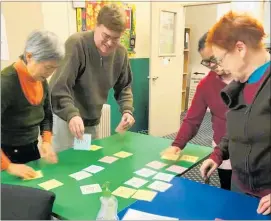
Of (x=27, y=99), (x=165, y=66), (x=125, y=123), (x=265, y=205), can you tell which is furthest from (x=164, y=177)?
(x=165, y=66)

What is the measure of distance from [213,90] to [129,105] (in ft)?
2.57

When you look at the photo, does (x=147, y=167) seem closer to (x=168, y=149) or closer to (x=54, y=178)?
(x=168, y=149)

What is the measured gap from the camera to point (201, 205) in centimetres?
123

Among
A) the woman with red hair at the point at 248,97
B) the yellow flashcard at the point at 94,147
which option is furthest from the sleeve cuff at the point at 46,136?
the woman with red hair at the point at 248,97

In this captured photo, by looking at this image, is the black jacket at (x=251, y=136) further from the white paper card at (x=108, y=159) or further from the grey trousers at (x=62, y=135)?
the grey trousers at (x=62, y=135)

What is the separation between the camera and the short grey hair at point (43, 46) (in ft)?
4.99

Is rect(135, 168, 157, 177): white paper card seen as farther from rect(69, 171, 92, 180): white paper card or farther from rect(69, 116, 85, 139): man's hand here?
rect(69, 116, 85, 139): man's hand

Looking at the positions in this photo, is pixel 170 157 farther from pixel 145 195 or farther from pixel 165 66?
pixel 165 66

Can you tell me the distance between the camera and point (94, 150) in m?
1.92

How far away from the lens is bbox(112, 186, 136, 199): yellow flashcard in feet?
4.40

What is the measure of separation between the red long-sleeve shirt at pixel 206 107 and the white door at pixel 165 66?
2.28m

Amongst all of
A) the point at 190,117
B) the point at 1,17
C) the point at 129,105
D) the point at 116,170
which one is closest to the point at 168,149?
the point at 190,117

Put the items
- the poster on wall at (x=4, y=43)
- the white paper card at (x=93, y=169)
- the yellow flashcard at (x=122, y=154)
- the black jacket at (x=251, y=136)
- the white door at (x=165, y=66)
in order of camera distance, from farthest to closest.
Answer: the white door at (x=165, y=66)
the poster on wall at (x=4, y=43)
the yellow flashcard at (x=122, y=154)
the white paper card at (x=93, y=169)
the black jacket at (x=251, y=136)

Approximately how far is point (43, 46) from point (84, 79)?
1.84 ft
